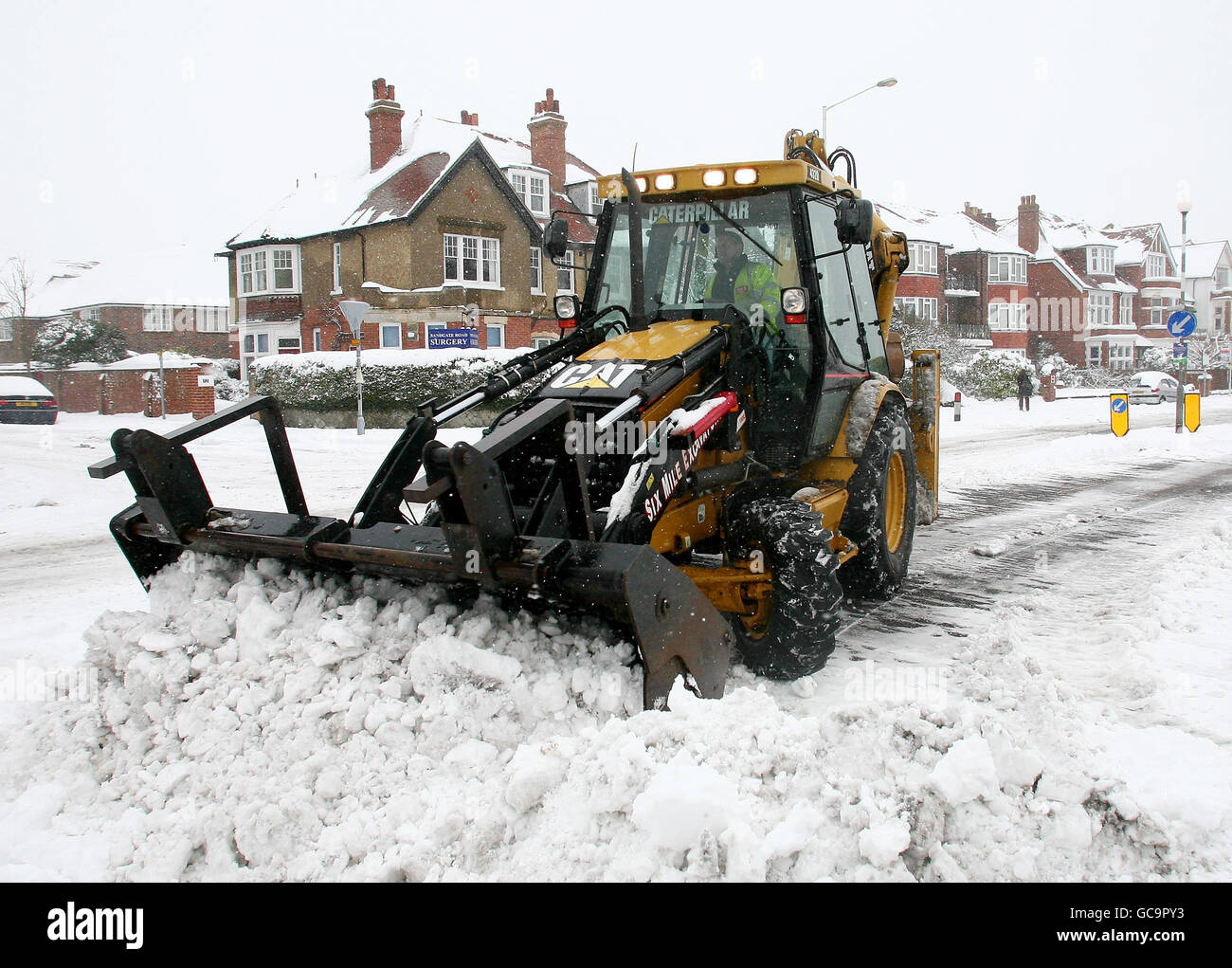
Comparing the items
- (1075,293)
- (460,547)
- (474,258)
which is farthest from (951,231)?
(460,547)

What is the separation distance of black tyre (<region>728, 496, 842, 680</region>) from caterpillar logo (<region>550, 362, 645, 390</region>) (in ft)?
2.97

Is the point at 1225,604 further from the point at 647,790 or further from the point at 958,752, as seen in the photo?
the point at 647,790

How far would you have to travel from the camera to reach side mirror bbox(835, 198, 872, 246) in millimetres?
4883

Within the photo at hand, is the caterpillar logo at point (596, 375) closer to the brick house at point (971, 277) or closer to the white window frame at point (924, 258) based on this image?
the white window frame at point (924, 258)

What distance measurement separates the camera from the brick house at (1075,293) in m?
56.0

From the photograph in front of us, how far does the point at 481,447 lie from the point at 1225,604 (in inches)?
200

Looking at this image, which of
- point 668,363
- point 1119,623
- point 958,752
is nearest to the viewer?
point 958,752

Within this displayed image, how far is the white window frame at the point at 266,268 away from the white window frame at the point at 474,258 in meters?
5.59

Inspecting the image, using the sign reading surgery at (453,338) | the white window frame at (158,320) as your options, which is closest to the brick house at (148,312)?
the white window frame at (158,320)

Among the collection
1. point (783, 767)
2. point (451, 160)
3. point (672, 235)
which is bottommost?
point (783, 767)

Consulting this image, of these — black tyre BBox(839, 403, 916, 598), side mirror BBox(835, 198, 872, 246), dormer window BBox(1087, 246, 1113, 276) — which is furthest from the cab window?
dormer window BBox(1087, 246, 1113, 276)

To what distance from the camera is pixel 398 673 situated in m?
3.65

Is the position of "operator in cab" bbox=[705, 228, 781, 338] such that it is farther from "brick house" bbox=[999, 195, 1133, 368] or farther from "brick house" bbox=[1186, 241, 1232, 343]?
"brick house" bbox=[1186, 241, 1232, 343]

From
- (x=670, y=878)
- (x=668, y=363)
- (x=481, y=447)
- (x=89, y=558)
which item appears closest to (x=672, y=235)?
(x=668, y=363)
